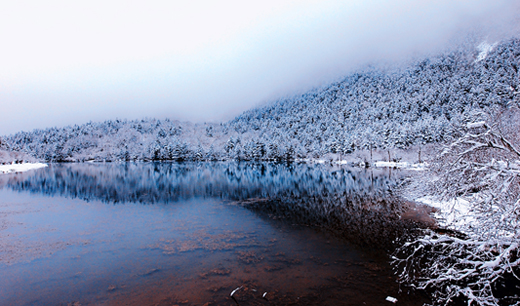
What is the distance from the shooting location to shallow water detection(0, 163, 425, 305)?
1084cm

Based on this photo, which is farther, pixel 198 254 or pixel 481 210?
pixel 198 254

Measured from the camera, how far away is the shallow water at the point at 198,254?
10836 mm

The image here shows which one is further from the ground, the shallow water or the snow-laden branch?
the snow-laden branch

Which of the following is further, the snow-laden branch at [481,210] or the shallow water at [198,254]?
the shallow water at [198,254]

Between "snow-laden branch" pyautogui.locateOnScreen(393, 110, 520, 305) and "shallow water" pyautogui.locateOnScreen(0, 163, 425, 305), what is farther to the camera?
"shallow water" pyautogui.locateOnScreen(0, 163, 425, 305)

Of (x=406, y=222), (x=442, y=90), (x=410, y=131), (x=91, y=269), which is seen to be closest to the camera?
(x=91, y=269)

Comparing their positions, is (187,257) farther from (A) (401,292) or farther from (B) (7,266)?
(A) (401,292)

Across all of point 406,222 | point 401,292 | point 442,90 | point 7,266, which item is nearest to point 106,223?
point 7,266

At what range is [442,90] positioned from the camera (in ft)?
638

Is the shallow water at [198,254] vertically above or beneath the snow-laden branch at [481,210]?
beneath

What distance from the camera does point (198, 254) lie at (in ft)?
49.6

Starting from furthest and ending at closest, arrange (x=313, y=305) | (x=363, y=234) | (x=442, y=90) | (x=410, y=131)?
(x=442, y=90)
(x=410, y=131)
(x=363, y=234)
(x=313, y=305)

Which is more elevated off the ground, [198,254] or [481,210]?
[481,210]

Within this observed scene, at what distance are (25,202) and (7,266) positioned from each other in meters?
22.3
